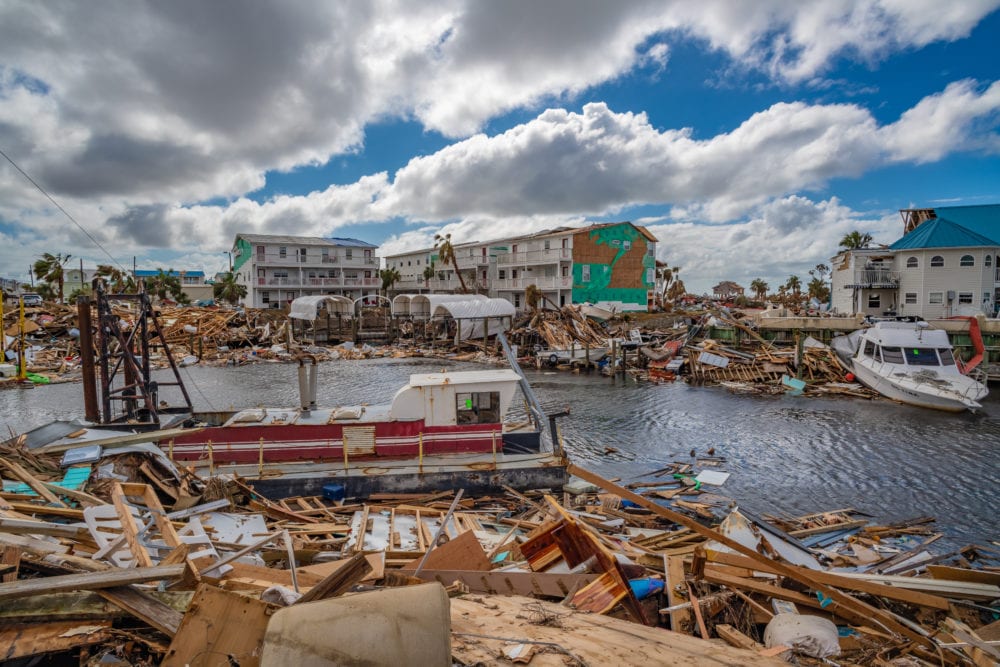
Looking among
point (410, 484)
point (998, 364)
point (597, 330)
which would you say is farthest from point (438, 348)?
point (998, 364)

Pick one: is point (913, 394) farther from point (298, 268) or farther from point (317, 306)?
point (298, 268)

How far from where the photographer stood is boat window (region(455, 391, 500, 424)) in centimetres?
1471

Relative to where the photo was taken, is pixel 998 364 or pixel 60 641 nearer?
pixel 60 641

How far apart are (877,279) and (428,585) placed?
53.9 m

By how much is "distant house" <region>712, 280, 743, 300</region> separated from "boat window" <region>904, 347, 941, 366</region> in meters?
84.8

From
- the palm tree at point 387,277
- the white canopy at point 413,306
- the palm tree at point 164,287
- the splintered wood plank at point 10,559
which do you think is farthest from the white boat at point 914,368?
the palm tree at point 164,287

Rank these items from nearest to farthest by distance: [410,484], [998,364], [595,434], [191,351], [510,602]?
[510,602], [410,484], [595,434], [998,364], [191,351]

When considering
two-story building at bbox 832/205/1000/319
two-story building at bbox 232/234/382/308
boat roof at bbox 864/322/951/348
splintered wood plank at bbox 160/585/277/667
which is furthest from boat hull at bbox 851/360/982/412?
two-story building at bbox 232/234/382/308

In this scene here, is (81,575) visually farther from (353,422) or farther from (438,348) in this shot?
(438,348)

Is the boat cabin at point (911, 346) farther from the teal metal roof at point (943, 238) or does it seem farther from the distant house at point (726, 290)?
the distant house at point (726, 290)

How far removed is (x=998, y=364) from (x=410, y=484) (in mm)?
38154

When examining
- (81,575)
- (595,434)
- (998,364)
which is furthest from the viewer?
(998,364)

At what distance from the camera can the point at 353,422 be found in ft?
47.8

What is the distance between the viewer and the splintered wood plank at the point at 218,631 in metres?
3.78
